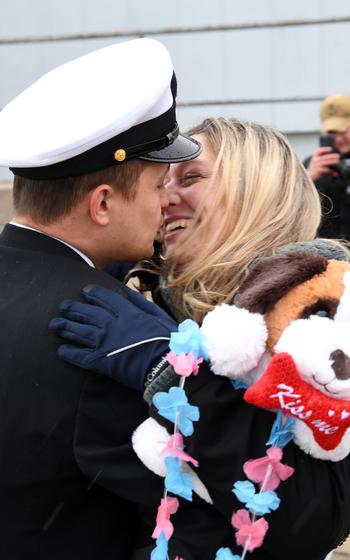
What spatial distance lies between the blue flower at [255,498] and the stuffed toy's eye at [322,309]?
305 millimetres

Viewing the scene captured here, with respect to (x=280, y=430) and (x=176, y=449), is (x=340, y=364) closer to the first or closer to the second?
(x=280, y=430)

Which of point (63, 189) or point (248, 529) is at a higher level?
point (63, 189)

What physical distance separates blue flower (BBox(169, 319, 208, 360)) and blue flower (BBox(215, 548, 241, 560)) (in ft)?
1.16

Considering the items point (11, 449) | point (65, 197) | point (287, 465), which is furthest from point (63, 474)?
point (65, 197)

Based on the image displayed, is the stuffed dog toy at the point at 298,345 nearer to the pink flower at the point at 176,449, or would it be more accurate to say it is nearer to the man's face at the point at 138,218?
the pink flower at the point at 176,449

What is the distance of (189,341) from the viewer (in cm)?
141

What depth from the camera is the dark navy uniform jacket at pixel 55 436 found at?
1485 mm

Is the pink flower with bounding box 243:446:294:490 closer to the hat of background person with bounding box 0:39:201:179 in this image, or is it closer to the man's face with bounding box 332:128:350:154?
the hat of background person with bounding box 0:39:201:179

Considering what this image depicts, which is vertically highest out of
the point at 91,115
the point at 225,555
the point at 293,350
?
the point at 91,115

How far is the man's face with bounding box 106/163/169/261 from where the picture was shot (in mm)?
1615

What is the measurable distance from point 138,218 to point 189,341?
13.6 inches

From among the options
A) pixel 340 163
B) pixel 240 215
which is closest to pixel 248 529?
pixel 240 215

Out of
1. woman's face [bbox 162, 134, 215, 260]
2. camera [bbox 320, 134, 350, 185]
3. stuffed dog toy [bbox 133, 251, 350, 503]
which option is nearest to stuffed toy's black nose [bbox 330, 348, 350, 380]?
stuffed dog toy [bbox 133, 251, 350, 503]

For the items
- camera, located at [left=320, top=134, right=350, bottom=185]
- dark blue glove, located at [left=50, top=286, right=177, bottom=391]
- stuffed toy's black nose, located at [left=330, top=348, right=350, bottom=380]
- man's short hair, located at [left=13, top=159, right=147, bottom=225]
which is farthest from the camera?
camera, located at [left=320, top=134, right=350, bottom=185]
